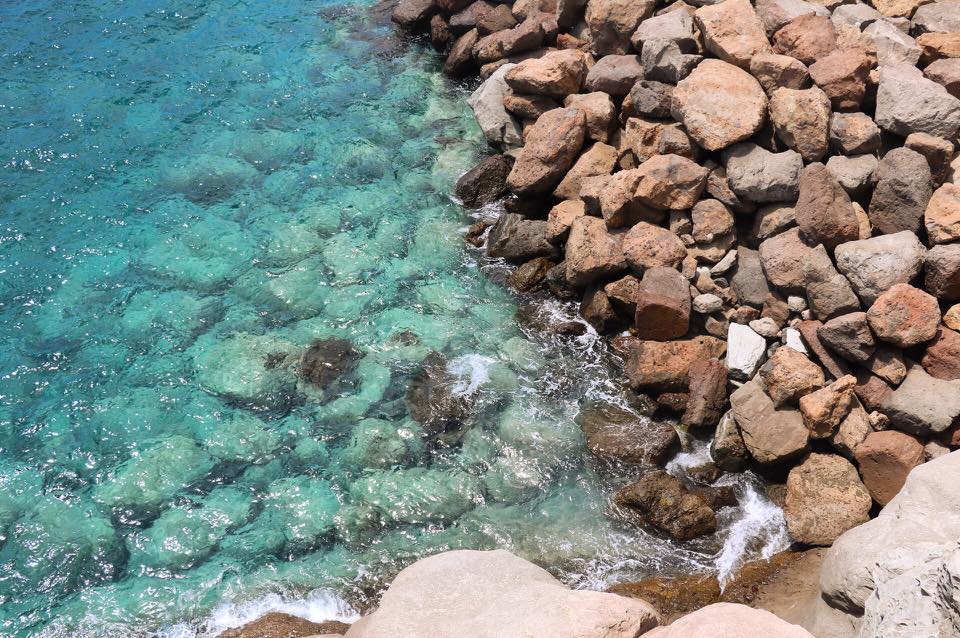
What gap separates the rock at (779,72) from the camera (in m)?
10.2

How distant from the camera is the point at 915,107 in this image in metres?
9.30

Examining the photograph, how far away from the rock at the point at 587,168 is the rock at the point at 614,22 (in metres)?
2.10


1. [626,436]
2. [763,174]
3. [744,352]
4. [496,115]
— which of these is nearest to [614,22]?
[496,115]

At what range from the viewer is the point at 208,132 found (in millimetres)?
13969

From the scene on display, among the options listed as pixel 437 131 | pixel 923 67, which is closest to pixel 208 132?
pixel 437 131

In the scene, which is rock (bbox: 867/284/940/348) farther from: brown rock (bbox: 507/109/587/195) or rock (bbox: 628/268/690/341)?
A: brown rock (bbox: 507/109/587/195)

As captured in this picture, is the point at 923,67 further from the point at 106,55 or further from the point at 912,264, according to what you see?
the point at 106,55

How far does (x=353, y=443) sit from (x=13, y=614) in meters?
3.75

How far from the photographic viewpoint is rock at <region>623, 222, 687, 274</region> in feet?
33.4

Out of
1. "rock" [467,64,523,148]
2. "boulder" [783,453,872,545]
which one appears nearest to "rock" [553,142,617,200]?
"rock" [467,64,523,148]

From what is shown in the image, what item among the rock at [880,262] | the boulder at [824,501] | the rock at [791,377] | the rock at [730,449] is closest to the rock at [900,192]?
the rock at [880,262]

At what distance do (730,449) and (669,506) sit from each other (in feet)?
3.50

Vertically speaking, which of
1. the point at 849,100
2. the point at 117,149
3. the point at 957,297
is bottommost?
the point at 117,149

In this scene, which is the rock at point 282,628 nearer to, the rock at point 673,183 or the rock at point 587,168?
the rock at point 673,183
